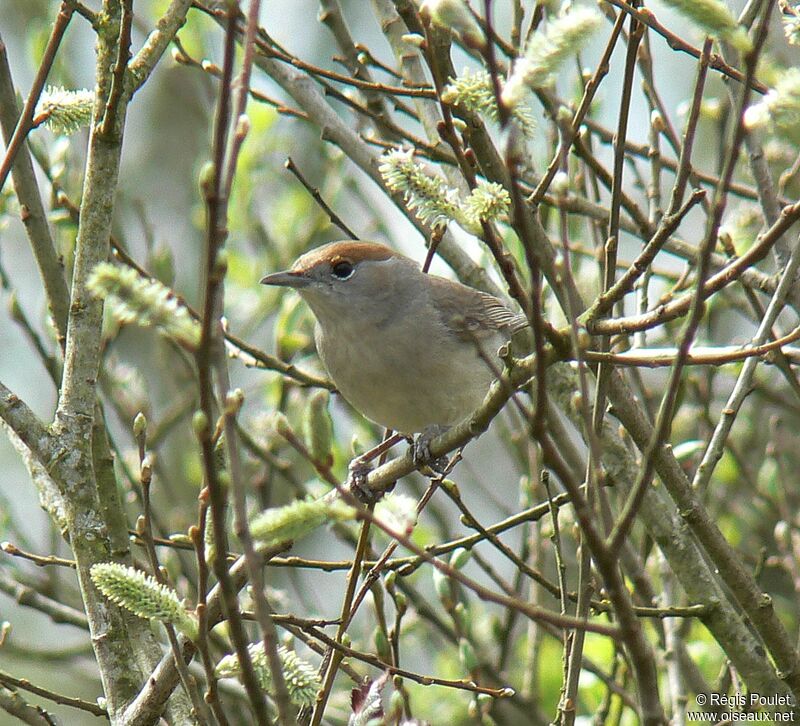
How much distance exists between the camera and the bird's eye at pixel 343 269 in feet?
15.6

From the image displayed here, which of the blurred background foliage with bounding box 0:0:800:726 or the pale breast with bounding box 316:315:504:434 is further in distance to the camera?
the blurred background foliage with bounding box 0:0:800:726

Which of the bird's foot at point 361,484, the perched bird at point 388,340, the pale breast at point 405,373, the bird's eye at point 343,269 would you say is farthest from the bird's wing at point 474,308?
the bird's foot at point 361,484

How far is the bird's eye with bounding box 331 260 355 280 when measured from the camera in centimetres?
477

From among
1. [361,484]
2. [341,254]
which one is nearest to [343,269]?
[341,254]

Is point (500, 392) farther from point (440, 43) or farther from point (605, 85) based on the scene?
point (605, 85)

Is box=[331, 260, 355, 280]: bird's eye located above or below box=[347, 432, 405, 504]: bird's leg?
above

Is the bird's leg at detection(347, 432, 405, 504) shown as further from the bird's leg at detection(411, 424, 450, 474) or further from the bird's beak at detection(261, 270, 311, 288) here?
the bird's beak at detection(261, 270, 311, 288)

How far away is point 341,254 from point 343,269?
7 centimetres

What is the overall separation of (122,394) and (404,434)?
6.63ft

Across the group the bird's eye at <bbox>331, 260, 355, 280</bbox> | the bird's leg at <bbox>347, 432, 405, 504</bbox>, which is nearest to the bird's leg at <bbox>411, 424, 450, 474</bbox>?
the bird's leg at <bbox>347, 432, 405, 504</bbox>

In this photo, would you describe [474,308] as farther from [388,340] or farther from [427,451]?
[427,451]

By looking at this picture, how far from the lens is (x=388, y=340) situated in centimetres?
463

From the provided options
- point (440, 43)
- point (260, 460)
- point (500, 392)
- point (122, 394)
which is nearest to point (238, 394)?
point (500, 392)

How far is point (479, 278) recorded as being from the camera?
15.0 ft
